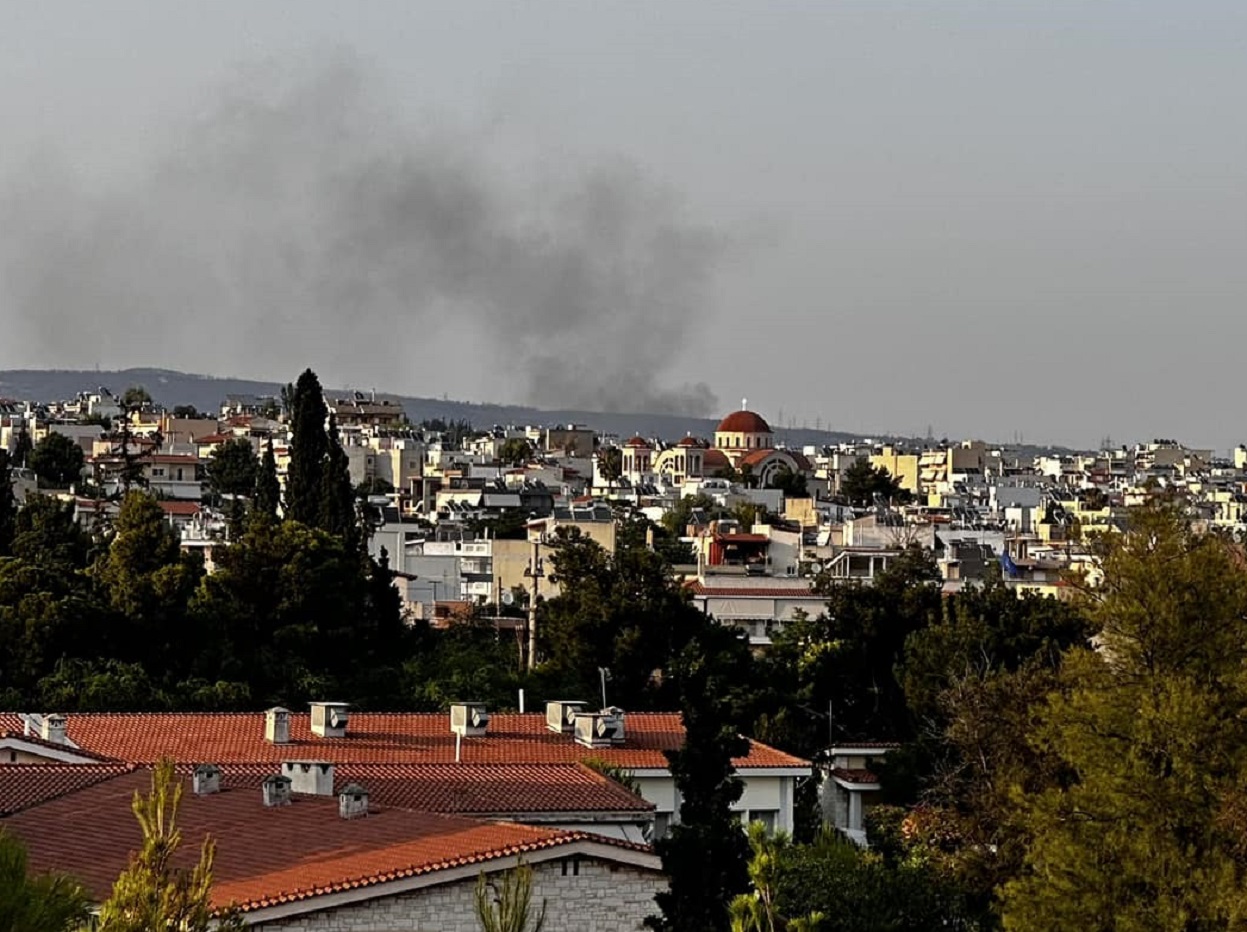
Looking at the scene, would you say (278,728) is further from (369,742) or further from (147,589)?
(147,589)

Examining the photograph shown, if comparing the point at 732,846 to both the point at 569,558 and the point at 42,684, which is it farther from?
the point at 569,558

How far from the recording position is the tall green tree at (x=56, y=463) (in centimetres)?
10356

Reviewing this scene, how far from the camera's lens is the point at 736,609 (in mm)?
62375

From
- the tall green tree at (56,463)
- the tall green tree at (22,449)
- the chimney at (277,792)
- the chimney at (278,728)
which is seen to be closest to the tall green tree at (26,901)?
the chimney at (277,792)

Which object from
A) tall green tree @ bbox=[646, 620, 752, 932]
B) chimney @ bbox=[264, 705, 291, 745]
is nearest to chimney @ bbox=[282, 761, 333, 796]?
tall green tree @ bbox=[646, 620, 752, 932]

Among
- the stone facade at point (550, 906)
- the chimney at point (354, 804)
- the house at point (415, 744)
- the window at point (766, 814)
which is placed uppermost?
the house at point (415, 744)

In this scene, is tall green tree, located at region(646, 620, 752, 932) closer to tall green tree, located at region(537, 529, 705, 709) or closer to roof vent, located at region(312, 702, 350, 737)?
roof vent, located at region(312, 702, 350, 737)

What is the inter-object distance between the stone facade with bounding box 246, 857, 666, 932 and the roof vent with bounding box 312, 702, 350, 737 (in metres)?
11.8

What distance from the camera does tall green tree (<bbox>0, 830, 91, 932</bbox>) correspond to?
1140cm

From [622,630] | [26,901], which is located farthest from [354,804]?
[622,630]

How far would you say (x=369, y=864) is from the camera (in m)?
17.9

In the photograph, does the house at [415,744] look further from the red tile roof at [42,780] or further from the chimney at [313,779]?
the chimney at [313,779]

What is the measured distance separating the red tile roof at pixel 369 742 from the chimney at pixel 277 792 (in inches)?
238

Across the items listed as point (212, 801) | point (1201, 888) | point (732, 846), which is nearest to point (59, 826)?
point (212, 801)
